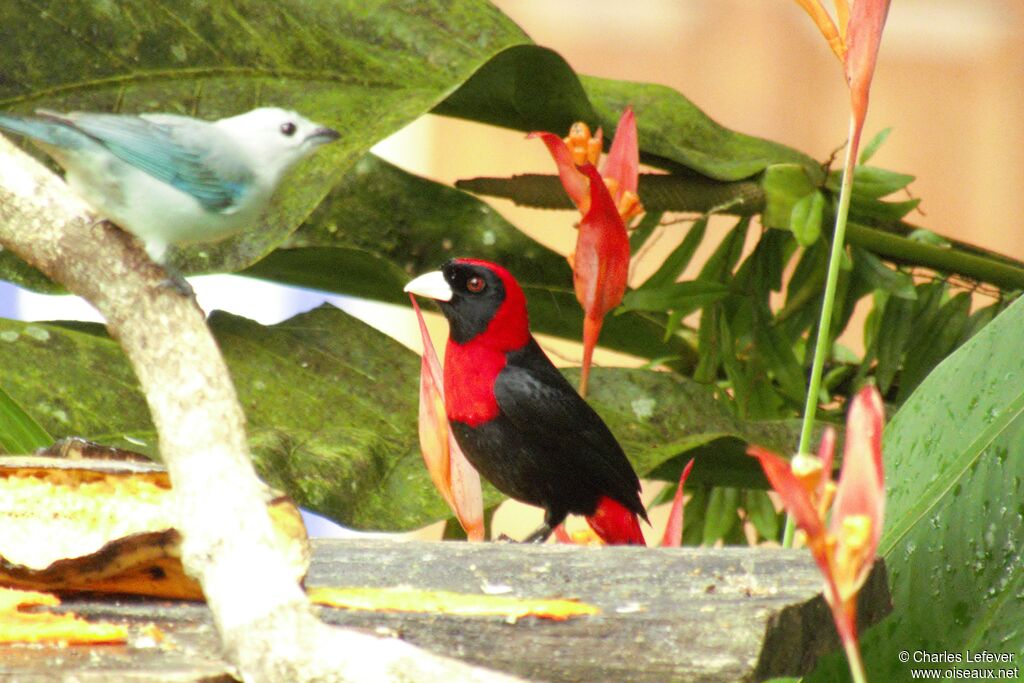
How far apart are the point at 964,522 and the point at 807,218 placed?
33cm

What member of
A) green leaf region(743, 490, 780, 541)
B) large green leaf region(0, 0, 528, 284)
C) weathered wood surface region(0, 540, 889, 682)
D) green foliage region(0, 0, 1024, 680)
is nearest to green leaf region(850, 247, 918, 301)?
green foliage region(0, 0, 1024, 680)

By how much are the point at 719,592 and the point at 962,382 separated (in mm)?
324

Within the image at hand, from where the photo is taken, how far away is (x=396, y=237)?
3.60 feet

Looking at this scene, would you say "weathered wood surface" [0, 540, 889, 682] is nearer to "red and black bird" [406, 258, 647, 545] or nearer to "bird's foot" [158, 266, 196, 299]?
"bird's foot" [158, 266, 196, 299]

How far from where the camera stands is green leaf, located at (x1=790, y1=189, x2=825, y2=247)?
3.07ft

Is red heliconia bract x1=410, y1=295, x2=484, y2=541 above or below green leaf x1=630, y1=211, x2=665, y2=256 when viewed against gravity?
below

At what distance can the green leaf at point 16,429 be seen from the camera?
2.50ft

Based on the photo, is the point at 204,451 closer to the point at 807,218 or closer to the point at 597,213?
the point at 597,213

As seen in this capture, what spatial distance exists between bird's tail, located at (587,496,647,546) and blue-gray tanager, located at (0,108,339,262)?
0.36 meters

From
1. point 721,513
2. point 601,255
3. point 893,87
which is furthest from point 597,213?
point 893,87

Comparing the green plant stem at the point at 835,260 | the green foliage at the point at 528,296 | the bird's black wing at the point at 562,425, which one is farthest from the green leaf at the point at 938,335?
the green plant stem at the point at 835,260

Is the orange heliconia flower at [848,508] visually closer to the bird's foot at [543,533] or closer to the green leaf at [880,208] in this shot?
the bird's foot at [543,533]

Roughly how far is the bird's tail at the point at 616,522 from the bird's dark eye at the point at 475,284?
0.17 meters

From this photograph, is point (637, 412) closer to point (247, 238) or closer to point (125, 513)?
point (247, 238)
